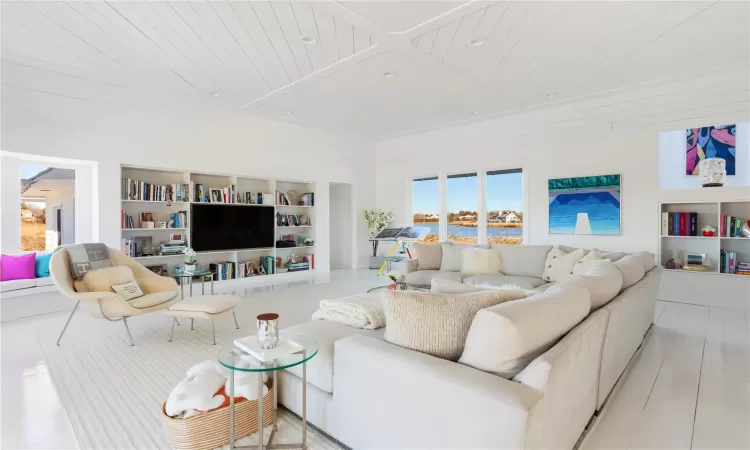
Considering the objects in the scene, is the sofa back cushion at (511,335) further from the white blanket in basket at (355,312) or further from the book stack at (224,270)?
the book stack at (224,270)

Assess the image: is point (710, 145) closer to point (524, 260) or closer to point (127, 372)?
point (524, 260)

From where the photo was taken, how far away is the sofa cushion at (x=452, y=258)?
523 cm

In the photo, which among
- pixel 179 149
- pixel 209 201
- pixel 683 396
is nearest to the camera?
pixel 683 396

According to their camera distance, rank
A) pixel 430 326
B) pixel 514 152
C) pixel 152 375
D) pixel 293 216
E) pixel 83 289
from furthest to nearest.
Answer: pixel 293 216 → pixel 514 152 → pixel 83 289 → pixel 152 375 → pixel 430 326

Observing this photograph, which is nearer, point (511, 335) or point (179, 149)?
point (511, 335)

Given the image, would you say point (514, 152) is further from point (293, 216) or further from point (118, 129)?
point (118, 129)

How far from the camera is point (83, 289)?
11.8ft

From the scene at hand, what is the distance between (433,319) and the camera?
167 cm

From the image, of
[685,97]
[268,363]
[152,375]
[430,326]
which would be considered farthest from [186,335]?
A: [685,97]

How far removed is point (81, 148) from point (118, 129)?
504 mm

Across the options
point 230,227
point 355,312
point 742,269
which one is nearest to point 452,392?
point 355,312

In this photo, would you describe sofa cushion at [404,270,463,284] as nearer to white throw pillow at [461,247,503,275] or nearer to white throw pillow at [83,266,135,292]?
white throw pillow at [461,247,503,275]

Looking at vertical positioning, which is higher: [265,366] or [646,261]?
[646,261]

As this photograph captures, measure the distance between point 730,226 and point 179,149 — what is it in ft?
24.9
